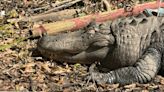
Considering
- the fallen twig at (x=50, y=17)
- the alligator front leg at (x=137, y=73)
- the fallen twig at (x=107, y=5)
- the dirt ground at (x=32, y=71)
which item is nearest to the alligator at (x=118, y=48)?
the alligator front leg at (x=137, y=73)

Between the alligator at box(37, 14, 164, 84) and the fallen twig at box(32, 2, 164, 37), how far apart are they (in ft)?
1.75

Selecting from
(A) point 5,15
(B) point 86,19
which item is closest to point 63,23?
(B) point 86,19

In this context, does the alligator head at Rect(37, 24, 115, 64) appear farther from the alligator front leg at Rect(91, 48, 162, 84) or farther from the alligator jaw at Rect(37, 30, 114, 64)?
the alligator front leg at Rect(91, 48, 162, 84)

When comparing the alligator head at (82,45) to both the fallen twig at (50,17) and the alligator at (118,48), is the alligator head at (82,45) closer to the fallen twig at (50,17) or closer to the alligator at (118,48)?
the alligator at (118,48)

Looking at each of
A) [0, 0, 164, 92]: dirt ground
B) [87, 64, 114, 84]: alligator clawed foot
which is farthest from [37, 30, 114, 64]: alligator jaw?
[87, 64, 114, 84]: alligator clawed foot

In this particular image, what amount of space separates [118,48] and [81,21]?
1126 millimetres

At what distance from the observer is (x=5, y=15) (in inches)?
312

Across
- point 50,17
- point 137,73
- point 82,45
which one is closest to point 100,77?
point 137,73

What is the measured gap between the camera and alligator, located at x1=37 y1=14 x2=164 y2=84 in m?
5.87

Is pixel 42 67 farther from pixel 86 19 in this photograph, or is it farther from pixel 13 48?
pixel 86 19

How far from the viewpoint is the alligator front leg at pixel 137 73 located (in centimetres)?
579

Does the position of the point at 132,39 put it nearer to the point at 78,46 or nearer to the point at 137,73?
the point at 137,73

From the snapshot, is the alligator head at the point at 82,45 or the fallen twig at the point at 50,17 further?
the fallen twig at the point at 50,17

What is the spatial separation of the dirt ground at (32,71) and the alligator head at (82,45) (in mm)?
106
